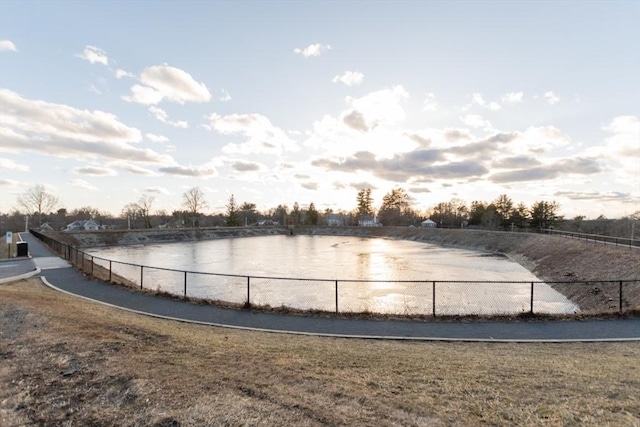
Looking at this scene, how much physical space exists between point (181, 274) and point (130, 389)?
21.3m

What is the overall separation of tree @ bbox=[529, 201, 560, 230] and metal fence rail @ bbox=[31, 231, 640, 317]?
57962 millimetres

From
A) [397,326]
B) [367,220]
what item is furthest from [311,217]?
[397,326]

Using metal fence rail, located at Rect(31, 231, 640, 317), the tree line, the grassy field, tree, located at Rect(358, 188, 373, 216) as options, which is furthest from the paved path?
tree, located at Rect(358, 188, 373, 216)

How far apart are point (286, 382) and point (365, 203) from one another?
133 meters

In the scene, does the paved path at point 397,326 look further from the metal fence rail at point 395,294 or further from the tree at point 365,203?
the tree at point 365,203

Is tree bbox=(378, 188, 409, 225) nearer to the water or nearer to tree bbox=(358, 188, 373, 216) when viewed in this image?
tree bbox=(358, 188, 373, 216)

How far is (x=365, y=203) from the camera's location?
136250 mm

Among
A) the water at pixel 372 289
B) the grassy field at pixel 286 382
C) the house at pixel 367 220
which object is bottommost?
the water at pixel 372 289

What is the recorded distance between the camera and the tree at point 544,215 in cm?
7144

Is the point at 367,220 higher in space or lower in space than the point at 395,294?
higher

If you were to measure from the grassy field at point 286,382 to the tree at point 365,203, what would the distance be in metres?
128

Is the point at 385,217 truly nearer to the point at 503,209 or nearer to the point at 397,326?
the point at 503,209

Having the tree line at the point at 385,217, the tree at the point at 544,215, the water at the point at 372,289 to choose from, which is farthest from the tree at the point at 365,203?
the water at the point at 372,289

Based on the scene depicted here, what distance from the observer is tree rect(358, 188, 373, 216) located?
13594 centimetres
